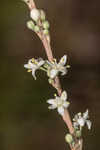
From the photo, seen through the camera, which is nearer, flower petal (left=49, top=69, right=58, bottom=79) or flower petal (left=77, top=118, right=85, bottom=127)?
flower petal (left=49, top=69, right=58, bottom=79)

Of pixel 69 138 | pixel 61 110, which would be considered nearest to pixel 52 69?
pixel 61 110

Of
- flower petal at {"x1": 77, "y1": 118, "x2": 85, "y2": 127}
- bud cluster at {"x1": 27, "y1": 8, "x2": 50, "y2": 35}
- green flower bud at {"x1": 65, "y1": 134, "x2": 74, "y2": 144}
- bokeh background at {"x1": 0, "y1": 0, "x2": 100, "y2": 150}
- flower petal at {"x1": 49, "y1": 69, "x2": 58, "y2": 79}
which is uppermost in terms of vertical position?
bokeh background at {"x1": 0, "y1": 0, "x2": 100, "y2": 150}

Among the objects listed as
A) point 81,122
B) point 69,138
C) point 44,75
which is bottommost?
point 69,138

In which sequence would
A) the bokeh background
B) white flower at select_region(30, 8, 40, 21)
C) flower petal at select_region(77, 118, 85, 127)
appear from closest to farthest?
1. white flower at select_region(30, 8, 40, 21)
2. flower petal at select_region(77, 118, 85, 127)
3. the bokeh background

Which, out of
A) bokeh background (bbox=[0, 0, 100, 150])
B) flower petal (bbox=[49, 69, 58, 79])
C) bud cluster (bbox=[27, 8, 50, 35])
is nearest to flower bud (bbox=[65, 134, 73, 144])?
flower petal (bbox=[49, 69, 58, 79])

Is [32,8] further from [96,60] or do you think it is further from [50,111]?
[96,60]

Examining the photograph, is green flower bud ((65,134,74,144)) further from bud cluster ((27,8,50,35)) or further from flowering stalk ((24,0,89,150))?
bud cluster ((27,8,50,35))

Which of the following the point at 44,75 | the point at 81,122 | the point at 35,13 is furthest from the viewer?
the point at 44,75

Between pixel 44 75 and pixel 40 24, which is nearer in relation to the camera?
pixel 40 24

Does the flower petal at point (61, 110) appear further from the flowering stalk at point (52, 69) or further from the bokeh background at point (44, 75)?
the bokeh background at point (44, 75)

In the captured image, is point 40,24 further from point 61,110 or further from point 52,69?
point 61,110
